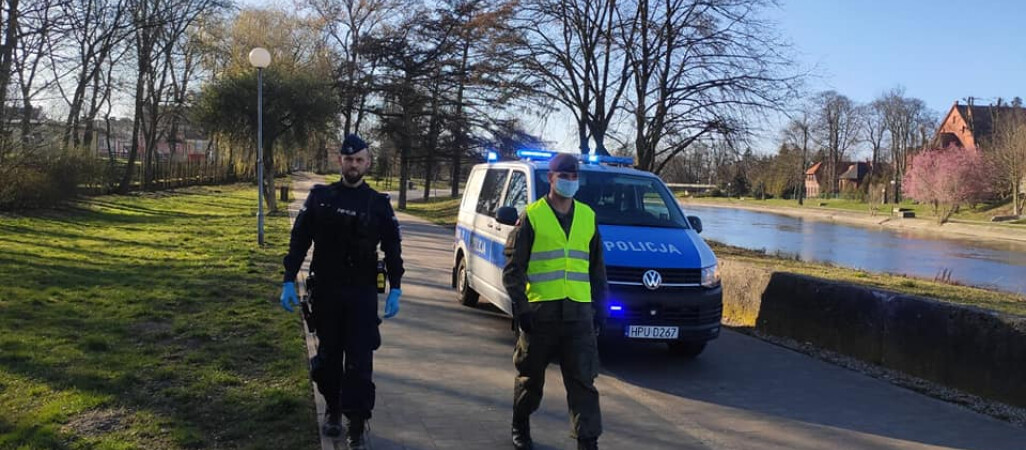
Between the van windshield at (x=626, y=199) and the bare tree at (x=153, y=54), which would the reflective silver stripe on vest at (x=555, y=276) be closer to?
the van windshield at (x=626, y=199)

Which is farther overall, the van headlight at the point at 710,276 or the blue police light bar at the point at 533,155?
the blue police light bar at the point at 533,155

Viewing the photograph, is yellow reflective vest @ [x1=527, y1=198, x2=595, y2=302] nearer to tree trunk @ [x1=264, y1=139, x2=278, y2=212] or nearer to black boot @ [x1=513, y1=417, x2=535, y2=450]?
black boot @ [x1=513, y1=417, x2=535, y2=450]

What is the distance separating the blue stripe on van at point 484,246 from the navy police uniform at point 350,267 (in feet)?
9.75

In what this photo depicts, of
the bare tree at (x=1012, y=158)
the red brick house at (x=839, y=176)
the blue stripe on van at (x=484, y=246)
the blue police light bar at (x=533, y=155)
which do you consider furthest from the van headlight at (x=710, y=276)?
the red brick house at (x=839, y=176)

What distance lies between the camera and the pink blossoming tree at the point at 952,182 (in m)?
55.5

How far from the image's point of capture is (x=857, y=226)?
181ft

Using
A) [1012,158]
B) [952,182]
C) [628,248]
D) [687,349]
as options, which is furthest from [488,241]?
[1012,158]

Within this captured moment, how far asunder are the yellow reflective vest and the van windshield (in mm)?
3086

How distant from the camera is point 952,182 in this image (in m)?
55.1

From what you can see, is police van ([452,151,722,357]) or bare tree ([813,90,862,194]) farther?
bare tree ([813,90,862,194])

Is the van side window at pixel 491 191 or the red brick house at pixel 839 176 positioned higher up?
the red brick house at pixel 839 176

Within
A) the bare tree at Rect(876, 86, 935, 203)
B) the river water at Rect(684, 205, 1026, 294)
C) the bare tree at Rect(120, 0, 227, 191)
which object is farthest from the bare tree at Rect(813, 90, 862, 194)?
the bare tree at Rect(120, 0, 227, 191)

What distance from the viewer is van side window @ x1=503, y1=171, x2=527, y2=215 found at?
8070mm

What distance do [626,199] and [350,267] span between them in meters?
4.30
